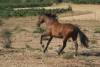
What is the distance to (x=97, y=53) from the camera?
51.1 ft

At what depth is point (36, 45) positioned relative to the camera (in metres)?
18.0

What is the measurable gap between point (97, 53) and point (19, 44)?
4.05m

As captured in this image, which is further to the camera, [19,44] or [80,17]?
[80,17]

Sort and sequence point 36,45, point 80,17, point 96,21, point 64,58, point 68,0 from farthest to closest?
point 68,0 → point 80,17 → point 96,21 → point 36,45 → point 64,58

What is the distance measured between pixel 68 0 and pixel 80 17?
71.0 ft

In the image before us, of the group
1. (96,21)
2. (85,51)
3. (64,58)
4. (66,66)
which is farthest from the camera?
(96,21)

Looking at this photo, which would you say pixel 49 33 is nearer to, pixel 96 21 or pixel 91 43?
pixel 91 43

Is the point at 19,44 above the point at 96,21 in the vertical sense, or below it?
above

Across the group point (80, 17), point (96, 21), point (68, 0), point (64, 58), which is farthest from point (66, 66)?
point (68, 0)

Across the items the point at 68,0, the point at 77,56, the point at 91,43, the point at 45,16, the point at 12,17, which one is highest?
the point at 45,16

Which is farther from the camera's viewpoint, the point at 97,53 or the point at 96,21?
the point at 96,21

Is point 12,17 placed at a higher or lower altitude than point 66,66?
lower

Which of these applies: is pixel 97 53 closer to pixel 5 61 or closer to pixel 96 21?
pixel 5 61

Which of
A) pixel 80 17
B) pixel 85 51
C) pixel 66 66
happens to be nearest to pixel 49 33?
pixel 85 51
